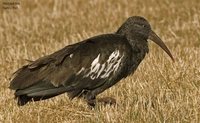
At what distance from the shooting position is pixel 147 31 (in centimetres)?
858

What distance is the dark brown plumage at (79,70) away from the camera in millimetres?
7777

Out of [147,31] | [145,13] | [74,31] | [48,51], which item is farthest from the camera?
[145,13]

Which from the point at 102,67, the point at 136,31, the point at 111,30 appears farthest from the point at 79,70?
the point at 111,30

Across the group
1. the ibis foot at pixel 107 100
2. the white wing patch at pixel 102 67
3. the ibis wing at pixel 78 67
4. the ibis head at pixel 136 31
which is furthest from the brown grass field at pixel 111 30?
the ibis head at pixel 136 31

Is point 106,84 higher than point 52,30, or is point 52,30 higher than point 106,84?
point 52,30

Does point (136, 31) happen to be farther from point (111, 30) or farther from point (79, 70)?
point (111, 30)

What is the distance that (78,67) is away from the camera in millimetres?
7883

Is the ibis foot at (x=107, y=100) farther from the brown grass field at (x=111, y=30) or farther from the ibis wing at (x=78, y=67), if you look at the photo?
the ibis wing at (x=78, y=67)

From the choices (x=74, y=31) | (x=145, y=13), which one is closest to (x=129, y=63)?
(x=74, y=31)

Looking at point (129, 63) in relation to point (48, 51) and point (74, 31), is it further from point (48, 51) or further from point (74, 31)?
point (74, 31)

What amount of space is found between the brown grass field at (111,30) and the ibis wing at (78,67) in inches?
11.0

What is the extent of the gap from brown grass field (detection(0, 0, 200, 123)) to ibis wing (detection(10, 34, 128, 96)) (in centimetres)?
28

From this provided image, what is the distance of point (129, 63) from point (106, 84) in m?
0.34

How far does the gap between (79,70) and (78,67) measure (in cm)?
4
